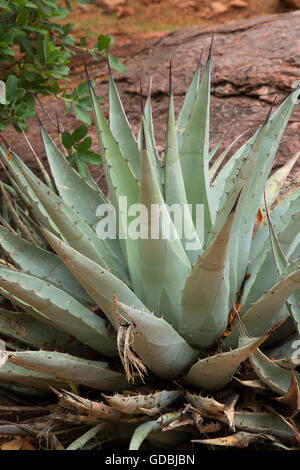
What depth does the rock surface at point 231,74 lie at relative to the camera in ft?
10.8

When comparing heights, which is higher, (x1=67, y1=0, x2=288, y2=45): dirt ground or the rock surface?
(x1=67, y1=0, x2=288, y2=45): dirt ground

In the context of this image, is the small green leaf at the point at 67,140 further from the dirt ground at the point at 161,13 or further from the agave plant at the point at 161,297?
the dirt ground at the point at 161,13

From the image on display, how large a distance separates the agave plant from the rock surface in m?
1.13

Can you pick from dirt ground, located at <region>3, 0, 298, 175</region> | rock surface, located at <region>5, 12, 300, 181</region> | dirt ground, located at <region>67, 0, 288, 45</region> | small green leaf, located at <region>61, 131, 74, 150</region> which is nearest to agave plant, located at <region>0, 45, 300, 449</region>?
small green leaf, located at <region>61, 131, 74, 150</region>

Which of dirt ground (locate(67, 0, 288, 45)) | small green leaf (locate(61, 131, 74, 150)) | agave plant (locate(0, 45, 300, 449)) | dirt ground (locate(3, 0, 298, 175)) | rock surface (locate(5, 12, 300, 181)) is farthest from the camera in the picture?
dirt ground (locate(67, 0, 288, 45))

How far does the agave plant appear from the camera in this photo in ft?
5.04

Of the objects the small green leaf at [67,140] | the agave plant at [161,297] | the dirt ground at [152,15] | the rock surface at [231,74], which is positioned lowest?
the agave plant at [161,297]

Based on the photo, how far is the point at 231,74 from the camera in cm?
354

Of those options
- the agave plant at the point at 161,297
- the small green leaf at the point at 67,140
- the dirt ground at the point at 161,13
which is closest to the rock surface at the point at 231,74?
the small green leaf at the point at 67,140

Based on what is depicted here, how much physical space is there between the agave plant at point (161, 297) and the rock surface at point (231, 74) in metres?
1.13

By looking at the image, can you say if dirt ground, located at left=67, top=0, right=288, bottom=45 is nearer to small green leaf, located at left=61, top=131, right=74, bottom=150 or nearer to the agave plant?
small green leaf, located at left=61, top=131, right=74, bottom=150

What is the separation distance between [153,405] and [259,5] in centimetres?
559

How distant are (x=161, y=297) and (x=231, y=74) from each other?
88.0 inches

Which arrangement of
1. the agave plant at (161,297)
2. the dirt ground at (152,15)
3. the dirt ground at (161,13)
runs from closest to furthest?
the agave plant at (161,297)
the dirt ground at (152,15)
the dirt ground at (161,13)
